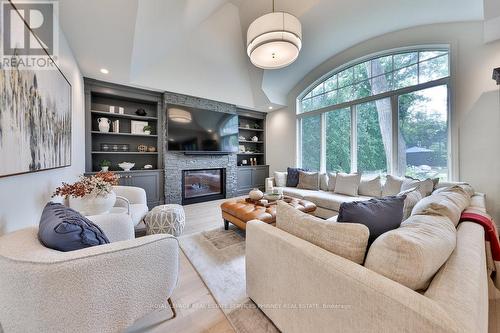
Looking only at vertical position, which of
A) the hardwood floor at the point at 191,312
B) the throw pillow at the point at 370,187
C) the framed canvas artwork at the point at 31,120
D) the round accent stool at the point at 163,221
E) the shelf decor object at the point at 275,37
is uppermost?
the shelf decor object at the point at 275,37

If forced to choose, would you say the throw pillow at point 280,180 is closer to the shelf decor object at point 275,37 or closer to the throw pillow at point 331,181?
the throw pillow at point 331,181

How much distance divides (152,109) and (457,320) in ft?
17.1

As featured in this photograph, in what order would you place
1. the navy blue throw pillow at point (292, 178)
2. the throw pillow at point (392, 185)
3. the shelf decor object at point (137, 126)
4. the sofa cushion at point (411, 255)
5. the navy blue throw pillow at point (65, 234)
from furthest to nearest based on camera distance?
1. the navy blue throw pillow at point (292, 178)
2. the shelf decor object at point (137, 126)
3. the throw pillow at point (392, 185)
4. the navy blue throw pillow at point (65, 234)
5. the sofa cushion at point (411, 255)

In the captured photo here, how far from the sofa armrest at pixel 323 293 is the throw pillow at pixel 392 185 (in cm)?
295

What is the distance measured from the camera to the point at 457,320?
0.58 metres

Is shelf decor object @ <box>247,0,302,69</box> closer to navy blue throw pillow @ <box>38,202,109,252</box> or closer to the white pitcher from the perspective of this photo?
navy blue throw pillow @ <box>38,202,109,252</box>

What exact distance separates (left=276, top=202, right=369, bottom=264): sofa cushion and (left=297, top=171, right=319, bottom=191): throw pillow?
10.4 feet

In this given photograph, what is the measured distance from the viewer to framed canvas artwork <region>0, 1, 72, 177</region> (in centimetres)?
112

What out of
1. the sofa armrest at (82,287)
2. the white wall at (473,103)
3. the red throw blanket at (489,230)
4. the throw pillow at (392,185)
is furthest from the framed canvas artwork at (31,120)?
the white wall at (473,103)

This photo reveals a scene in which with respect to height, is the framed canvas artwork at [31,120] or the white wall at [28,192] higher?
the framed canvas artwork at [31,120]

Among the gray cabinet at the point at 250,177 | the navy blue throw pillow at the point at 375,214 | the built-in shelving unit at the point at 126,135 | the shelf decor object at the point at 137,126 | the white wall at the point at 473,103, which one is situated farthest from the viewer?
the gray cabinet at the point at 250,177

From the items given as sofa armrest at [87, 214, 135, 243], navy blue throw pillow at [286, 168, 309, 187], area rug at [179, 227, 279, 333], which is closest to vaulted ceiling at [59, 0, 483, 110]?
navy blue throw pillow at [286, 168, 309, 187]

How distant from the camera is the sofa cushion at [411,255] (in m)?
0.77

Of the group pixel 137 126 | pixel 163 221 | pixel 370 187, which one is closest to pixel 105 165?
pixel 137 126
